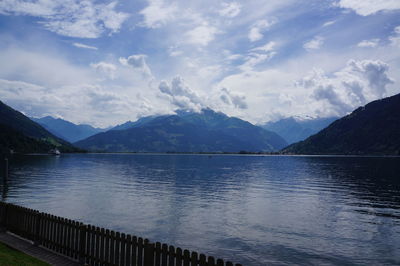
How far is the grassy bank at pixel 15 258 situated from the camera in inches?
690

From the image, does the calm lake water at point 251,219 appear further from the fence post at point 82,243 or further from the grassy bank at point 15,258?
the grassy bank at point 15,258

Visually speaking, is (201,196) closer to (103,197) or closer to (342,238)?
(103,197)

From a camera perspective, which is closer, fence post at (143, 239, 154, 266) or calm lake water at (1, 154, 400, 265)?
fence post at (143, 239, 154, 266)

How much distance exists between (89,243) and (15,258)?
412 centimetres

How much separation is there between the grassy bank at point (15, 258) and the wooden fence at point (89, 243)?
1.90 meters

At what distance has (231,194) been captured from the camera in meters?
66.6

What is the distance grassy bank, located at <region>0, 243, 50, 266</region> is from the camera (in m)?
17.5

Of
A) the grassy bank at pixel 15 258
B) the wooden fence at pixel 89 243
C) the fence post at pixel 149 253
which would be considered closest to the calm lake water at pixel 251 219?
the wooden fence at pixel 89 243

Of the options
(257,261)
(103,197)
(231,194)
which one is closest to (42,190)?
(103,197)

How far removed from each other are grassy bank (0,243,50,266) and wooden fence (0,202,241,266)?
1904mm

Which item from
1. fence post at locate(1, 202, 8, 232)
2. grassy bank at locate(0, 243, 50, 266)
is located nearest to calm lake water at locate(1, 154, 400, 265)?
fence post at locate(1, 202, 8, 232)

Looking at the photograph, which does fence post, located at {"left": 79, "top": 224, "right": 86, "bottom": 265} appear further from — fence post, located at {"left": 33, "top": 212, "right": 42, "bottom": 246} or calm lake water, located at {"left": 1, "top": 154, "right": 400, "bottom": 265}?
calm lake water, located at {"left": 1, "top": 154, "right": 400, "bottom": 265}

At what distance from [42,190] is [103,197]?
48.9 ft

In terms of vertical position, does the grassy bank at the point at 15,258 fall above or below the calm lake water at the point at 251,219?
above
